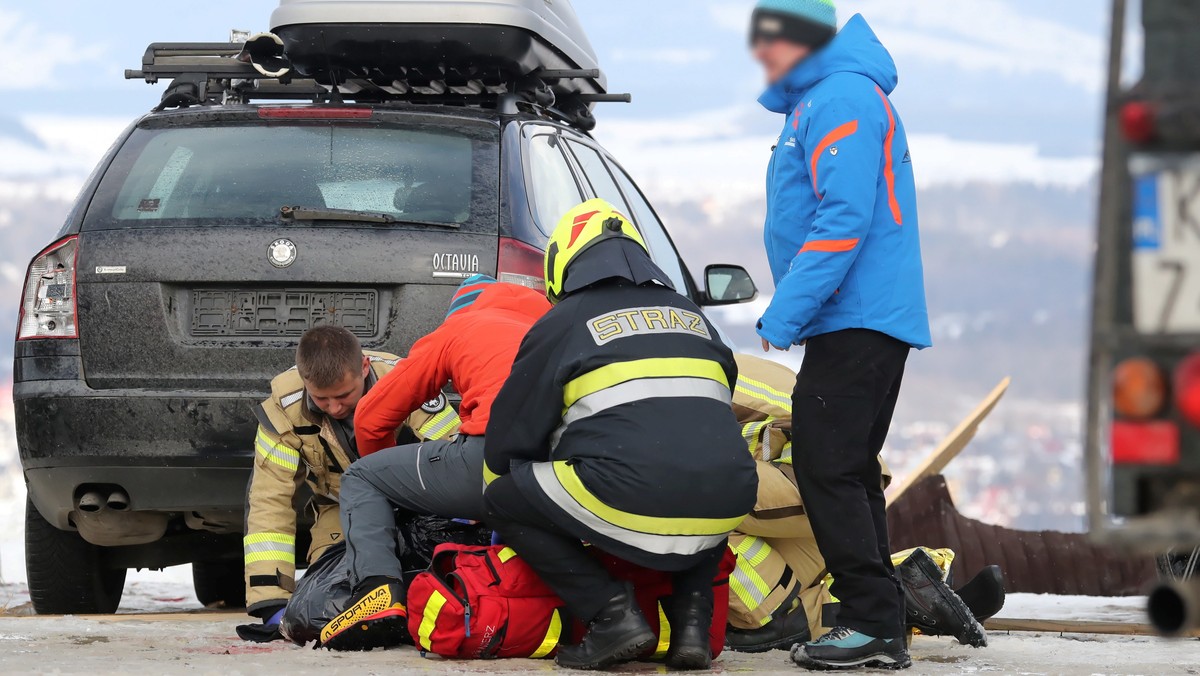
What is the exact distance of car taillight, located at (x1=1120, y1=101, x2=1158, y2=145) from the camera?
7.83 ft

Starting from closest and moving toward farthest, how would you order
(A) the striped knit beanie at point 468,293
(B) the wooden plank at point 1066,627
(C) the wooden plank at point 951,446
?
(A) the striped knit beanie at point 468,293
(B) the wooden plank at point 1066,627
(C) the wooden plank at point 951,446

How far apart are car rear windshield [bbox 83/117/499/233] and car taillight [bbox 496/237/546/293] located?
0.29 ft

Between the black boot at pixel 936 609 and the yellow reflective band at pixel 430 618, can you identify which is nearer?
the yellow reflective band at pixel 430 618

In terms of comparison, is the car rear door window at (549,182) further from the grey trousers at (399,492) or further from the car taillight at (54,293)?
the car taillight at (54,293)

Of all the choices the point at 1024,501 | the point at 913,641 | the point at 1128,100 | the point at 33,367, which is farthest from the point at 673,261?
the point at 1024,501

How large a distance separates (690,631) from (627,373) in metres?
0.68

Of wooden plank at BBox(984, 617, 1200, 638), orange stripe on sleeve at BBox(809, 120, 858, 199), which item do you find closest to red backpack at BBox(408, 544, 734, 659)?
orange stripe on sleeve at BBox(809, 120, 858, 199)

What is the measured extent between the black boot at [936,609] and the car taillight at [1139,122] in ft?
8.78

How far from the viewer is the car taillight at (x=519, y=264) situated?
5.34 meters

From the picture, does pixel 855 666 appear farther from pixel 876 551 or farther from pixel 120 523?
pixel 120 523

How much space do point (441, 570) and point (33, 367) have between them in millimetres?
1681

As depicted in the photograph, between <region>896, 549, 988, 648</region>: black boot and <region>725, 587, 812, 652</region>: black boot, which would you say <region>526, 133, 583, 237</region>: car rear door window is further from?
<region>896, 549, 988, 648</region>: black boot

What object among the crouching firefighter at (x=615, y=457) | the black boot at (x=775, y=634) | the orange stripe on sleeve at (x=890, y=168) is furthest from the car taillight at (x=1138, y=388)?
the black boot at (x=775, y=634)

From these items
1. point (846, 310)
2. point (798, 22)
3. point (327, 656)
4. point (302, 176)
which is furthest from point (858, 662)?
point (302, 176)
